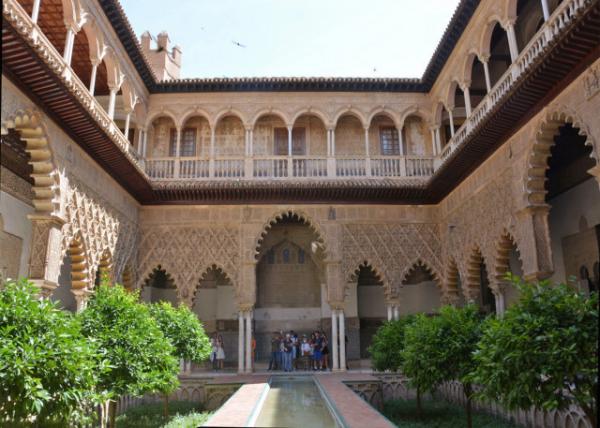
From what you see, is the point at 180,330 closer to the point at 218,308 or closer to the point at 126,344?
the point at 126,344

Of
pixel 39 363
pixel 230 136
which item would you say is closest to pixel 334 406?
pixel 39 363

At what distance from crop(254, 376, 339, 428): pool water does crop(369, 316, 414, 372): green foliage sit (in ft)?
5.14

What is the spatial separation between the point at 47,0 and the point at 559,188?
12716mm

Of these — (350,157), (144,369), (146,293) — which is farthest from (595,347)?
(146,293)

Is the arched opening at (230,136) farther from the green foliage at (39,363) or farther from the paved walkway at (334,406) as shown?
the green foliage at (39,363)

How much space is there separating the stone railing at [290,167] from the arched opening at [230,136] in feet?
3.23

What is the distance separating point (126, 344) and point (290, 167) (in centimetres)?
887

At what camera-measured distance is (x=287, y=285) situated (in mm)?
18188

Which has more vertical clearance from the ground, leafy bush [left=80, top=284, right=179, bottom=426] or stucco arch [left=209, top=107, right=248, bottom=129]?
stucco arch [left=209, top=107, right=248, bottom=129]

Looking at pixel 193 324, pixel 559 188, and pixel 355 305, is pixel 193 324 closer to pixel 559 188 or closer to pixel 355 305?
pixel 355 305

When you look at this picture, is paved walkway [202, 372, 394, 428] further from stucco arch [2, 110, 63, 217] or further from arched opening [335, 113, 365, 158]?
arched opening [335, 113, 365, 158]

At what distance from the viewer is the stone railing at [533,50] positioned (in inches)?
309

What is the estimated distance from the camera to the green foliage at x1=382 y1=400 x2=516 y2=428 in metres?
8.94

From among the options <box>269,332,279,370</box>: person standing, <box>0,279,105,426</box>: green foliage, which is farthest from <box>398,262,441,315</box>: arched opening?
<box>0,279,105,426</box>: green foliage
